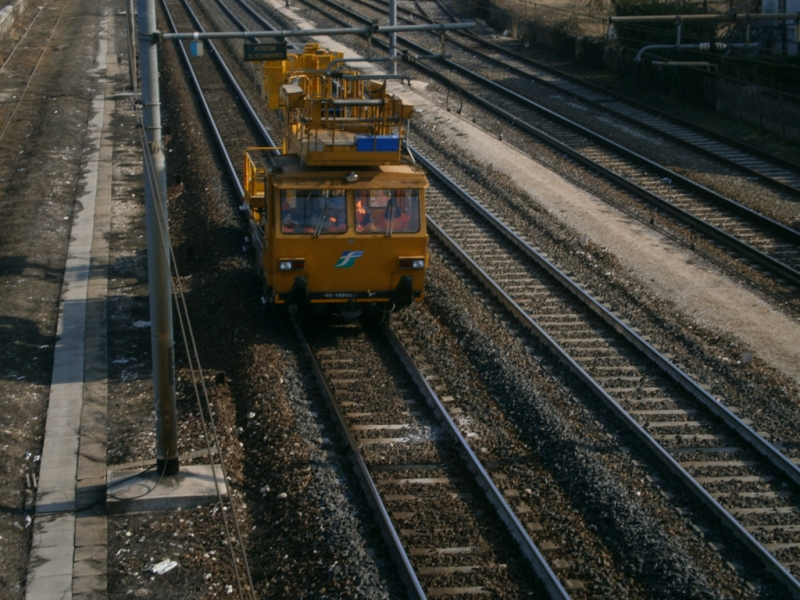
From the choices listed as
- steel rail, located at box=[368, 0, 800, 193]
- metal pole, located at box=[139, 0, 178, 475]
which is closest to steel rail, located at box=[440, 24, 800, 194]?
steel rail, located at box=[368, 0, 800, 193]

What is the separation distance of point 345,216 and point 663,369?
4842 mm

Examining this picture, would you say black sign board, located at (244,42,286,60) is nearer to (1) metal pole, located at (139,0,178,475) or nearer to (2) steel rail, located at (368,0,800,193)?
(1) metal pole, located at (139,0,178,475)

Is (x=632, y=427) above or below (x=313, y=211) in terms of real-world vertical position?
below

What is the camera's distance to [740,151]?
2602cm

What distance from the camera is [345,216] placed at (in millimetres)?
14000

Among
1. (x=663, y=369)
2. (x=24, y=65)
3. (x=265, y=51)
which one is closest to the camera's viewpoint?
(x=265, y=51)

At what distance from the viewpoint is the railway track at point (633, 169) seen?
19.1 meters

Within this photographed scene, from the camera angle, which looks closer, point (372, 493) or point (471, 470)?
point (372, 493)

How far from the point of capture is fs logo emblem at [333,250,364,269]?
14055 millimetres

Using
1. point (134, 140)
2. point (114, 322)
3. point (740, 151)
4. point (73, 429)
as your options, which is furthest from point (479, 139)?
point (73, 429)

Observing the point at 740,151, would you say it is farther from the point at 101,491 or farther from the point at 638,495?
the point at 101,491

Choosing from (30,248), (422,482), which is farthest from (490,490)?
(30,248)

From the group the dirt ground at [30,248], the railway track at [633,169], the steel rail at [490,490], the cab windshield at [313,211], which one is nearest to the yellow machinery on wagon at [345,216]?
the cab windshield at [313,211]

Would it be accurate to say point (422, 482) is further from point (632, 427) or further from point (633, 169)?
point (633, 169)
